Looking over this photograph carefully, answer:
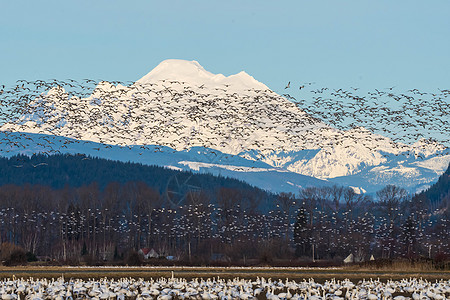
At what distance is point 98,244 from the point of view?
141 metres

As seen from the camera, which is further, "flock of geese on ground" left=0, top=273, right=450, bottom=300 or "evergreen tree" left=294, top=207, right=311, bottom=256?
"evergreen tree" left=294, top=207, right=311, bottom=256

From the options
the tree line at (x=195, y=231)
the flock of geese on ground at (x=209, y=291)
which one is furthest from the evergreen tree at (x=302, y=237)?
the flock of geese on ground at (x=209, y=291)

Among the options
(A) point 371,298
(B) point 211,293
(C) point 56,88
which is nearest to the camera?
(A) point 371,298

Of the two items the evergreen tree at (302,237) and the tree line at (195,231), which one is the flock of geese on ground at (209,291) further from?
the evergreen tree at (302,237)

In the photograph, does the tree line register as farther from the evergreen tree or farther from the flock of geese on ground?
the flock of geese on ground

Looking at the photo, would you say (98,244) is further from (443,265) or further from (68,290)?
(68,290)

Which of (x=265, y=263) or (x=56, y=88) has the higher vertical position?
(x=56, y=88)

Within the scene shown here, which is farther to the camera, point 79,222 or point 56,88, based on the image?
point 79,222

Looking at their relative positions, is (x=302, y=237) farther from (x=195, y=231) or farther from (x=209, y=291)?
(x=209, y=291)

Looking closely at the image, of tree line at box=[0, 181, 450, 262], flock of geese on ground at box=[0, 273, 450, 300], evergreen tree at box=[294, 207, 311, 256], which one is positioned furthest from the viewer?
tree line at box=[0, 181, 450, 262]

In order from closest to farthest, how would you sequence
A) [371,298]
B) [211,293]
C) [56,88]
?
[371,298] < [211,293] < [56,88]

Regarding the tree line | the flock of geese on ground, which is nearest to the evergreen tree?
the tree line

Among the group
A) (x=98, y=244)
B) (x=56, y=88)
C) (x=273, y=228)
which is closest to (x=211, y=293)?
(x=56, y=88)

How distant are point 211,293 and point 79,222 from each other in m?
106
